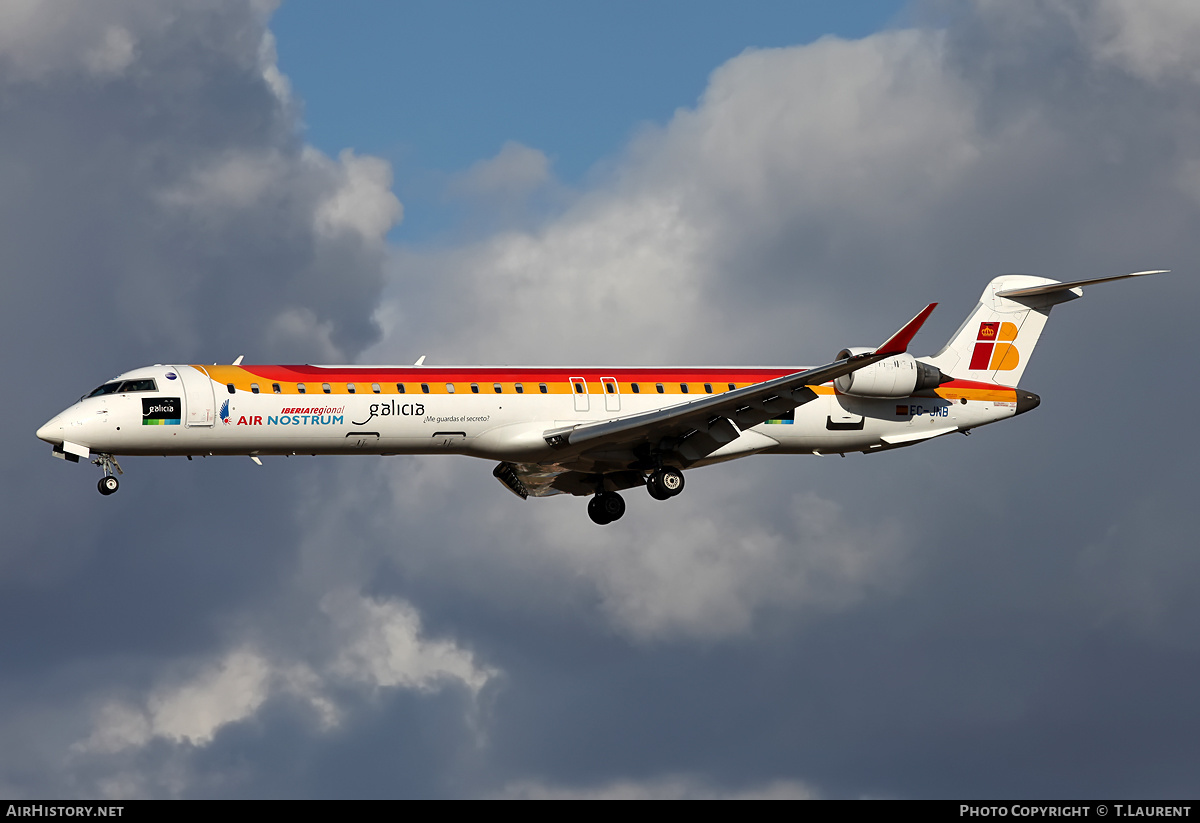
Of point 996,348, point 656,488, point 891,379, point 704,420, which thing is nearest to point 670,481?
point 656,488

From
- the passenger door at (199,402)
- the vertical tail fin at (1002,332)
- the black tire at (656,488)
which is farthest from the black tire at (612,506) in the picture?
the passenger door at (199,402)

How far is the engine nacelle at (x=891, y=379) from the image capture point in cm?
4800

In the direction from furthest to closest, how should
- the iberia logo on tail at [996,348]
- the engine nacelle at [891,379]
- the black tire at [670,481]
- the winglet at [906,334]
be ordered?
1. the iberia logo on tail at [996,348]
2. the engine nacelle at [891,379]
3. the black tire at [670,481]
4. the winglet at [906,334]

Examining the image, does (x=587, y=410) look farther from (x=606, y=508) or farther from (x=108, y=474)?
(x=108, y=474)

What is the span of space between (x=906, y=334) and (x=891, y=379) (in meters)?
6.95

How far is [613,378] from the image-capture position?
46.8 metres

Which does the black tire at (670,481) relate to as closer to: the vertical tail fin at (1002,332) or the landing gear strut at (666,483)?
the landing gear strut at (666,483)

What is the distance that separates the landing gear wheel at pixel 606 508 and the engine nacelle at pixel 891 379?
25.5 ft

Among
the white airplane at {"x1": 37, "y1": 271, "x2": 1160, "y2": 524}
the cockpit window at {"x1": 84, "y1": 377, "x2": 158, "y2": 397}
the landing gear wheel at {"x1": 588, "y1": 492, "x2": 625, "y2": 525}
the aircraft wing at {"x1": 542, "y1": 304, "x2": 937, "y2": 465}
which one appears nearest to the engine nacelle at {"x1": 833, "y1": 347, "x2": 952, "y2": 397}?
the white airplane at {"x1": 37, "y1": 271, "x2": 1160, "y2": 524}

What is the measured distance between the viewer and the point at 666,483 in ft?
153

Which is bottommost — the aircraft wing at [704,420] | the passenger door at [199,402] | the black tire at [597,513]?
the black tire at [597,513]

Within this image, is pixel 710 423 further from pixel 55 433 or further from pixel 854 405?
pixel 55 433

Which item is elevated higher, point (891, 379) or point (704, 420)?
point (891, 379)
